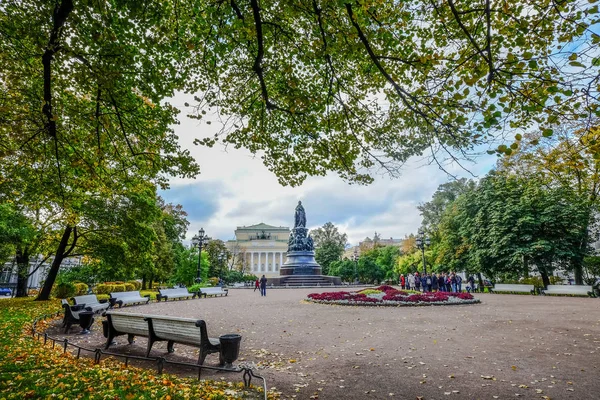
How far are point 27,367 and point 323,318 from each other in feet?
26.5

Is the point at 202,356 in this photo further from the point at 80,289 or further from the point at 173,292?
the point at 80,289

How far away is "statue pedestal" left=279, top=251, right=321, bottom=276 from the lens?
36781 mm

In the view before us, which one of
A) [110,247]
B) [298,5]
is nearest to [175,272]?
[110,247]

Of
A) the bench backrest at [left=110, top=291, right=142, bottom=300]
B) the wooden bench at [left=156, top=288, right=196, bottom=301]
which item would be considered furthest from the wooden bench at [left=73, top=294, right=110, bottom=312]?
the wooden bench at [left=156, top=288, right=196, bottom=301]

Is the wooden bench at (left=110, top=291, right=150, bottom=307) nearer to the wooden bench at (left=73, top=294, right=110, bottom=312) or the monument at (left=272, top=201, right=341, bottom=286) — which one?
the wooden bench at (left=73, top=294, right=110, bottom=312)

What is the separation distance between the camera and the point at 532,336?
7824 mm

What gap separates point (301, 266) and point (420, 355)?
31051 millimetres

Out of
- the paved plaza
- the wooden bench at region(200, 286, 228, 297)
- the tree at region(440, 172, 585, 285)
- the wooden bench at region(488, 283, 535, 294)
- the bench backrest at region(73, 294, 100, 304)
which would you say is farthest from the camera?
the tree at region(440, 172, 585, 285)

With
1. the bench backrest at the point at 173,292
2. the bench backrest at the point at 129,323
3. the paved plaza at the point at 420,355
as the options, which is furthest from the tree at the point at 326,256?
the bench backrest at the point at 129,323

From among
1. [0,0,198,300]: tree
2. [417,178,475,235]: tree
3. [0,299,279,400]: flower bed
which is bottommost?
[0,299,279,400]: flower bed

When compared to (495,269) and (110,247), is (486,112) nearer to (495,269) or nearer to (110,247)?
(110,247)

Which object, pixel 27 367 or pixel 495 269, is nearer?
pixel 27 367

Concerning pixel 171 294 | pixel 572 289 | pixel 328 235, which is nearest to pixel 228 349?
pixel 171 294

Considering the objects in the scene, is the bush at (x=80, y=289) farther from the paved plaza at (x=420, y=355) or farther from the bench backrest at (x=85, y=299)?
the paved plaza at (x=420, y=355)
